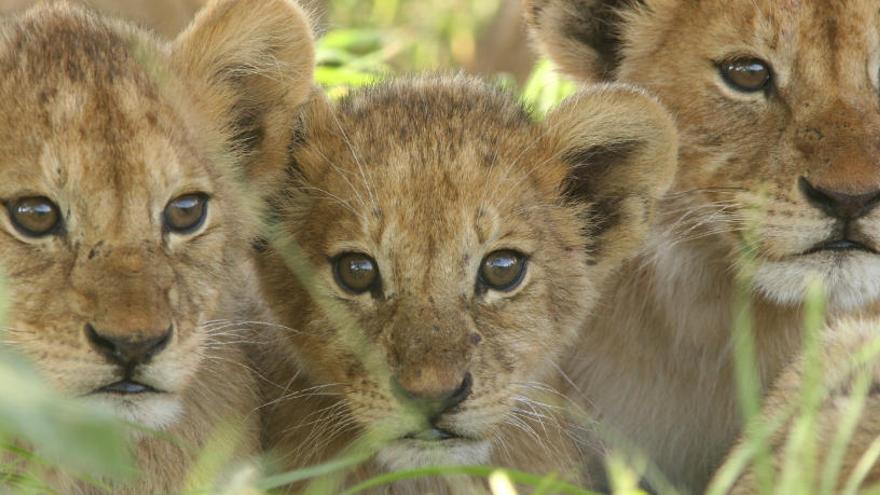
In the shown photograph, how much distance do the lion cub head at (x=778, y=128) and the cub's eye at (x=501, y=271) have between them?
0.65 m

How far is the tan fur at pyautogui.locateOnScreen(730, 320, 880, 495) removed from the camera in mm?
2971

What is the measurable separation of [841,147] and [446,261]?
1066mm

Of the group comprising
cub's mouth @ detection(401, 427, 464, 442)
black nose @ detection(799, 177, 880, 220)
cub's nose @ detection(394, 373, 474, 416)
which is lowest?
cub's mouth @ detection(401, 427, 464, 442)

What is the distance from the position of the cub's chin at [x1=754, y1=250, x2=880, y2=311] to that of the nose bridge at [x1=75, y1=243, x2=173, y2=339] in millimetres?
1553

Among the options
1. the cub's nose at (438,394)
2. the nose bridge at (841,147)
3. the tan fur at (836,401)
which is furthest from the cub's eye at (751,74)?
the cub's nose at (438,394)

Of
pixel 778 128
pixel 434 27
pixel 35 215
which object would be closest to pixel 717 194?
pixel 778 128

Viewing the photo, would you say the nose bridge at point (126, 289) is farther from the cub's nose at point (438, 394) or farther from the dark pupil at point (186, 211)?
the cub's nose at point (438, 394)

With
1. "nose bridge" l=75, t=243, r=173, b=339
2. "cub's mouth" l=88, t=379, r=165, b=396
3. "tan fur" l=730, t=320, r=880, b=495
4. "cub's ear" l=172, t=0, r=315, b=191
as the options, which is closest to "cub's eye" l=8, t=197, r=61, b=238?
"nose bridge" l=75, t=243, r=173, b=339

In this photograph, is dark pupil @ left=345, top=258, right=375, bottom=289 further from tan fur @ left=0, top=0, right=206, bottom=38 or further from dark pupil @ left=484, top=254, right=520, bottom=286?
tan fur @ left=0, top=0, right=206, bottom=38

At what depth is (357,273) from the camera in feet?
10.9

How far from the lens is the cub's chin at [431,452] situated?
3119 mm

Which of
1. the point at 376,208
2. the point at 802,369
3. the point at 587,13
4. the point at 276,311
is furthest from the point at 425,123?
the point at 802,369

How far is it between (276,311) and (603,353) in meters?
1.09

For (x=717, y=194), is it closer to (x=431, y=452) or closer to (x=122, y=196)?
(x=431, y=452)
